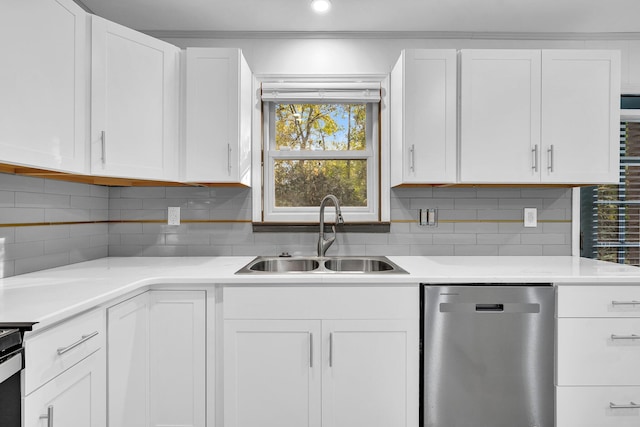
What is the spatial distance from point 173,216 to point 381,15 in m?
1.82

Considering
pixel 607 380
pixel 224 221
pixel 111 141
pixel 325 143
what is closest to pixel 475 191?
pixel 325 143

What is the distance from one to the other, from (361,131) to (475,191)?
865 millimetres

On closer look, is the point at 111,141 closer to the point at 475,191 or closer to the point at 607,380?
the point at 475,191

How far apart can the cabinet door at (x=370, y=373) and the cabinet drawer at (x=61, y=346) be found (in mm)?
932

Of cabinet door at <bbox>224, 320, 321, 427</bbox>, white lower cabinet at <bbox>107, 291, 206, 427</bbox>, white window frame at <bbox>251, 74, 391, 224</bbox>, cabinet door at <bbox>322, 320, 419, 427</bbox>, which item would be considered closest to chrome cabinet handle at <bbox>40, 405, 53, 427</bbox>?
white lower cabinet at <bbox>107, 291, 206, 427</bbox>

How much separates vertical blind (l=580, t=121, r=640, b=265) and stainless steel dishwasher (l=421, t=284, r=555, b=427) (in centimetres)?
110

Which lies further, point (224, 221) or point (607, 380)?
point (224, 221)

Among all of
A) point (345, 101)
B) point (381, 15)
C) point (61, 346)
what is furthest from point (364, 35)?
point (61, 346)

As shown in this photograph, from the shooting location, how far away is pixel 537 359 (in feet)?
5.64

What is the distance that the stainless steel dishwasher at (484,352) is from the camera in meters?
1.71

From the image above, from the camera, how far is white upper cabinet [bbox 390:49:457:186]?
205 cm

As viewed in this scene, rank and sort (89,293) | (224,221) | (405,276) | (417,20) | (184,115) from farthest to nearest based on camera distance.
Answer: (224,221) → (417,20) → (184,115) → (405,276) → (89,293)

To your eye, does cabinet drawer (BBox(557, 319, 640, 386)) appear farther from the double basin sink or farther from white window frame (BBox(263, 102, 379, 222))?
white window frame (BBox(263, 102, 379, 222))

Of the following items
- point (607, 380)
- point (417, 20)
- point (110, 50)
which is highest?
point (417, 20)
